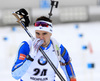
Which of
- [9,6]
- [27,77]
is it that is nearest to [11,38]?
[9,6]

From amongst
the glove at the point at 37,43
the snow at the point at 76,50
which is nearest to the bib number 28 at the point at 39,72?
the glove at the point at 37,43

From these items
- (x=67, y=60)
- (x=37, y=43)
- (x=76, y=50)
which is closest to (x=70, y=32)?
(x=76, y=50)

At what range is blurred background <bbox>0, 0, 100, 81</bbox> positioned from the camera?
481 centimetres

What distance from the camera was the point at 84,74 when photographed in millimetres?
4152

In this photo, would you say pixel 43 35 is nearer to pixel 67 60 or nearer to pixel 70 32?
pixel 67 60

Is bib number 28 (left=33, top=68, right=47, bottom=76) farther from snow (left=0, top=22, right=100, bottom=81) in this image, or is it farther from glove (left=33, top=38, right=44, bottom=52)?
snow (left=0, top=22, right=100, bottom=81)

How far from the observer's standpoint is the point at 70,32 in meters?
8.68

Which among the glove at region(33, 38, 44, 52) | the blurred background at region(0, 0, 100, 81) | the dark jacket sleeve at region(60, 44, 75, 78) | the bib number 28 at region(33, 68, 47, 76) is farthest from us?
the blurred background at region(0, 0, 100, 81)

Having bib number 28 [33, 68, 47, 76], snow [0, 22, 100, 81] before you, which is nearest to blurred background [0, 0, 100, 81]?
snow [0, 22, 100, 81]

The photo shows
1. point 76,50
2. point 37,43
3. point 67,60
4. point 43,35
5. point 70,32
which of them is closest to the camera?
point 37,43

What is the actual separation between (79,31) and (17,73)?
7.12 m

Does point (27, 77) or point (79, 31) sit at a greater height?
point (27, 77)

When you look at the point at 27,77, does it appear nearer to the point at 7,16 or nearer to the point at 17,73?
the point at 17,73

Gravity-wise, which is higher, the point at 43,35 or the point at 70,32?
the point at 43,35
